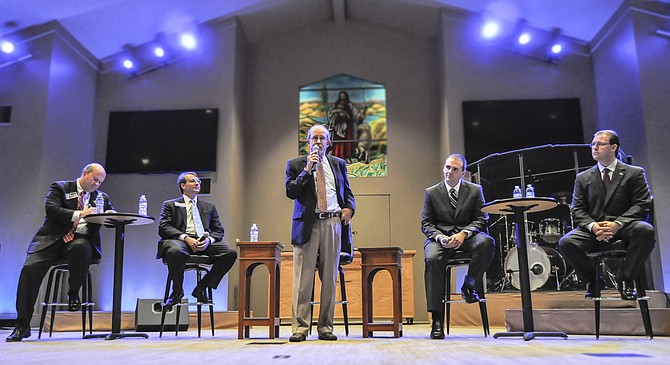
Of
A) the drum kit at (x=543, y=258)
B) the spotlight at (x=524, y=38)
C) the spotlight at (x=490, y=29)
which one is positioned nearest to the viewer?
the drum kit at (x=543, y=258)

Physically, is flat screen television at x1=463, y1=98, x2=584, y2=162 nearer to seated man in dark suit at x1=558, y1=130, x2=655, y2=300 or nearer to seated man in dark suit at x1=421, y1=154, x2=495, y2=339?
seated man in dark suit at x1=421, y1=154, x2=495, y2=339

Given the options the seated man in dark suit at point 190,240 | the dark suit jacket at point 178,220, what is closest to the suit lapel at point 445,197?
the seated man in dark suit at point 190,240

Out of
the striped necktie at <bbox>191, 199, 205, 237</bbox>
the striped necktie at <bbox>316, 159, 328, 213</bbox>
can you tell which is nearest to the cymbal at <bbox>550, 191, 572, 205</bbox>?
the striped necktie at <bbox>316, 159, 328, 213</bbox>

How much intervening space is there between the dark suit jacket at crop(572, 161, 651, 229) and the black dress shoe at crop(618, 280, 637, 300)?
39 cm

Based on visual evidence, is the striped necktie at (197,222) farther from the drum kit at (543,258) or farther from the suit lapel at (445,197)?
the drum kit at (543,258)

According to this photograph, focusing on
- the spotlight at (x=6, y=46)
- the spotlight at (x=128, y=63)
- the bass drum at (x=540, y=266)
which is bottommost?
the bass drum at (x=540, y=266)

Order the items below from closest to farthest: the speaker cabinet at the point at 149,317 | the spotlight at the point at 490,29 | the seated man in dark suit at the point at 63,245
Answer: the seated man in dark suit at the point at 63,245, the speaker cabinet at the point at 149,317, the spotlight at the point at 490,29

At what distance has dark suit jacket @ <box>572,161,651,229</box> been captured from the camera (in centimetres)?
388

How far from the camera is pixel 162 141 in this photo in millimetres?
8406

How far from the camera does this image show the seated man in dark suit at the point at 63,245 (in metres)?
4.23

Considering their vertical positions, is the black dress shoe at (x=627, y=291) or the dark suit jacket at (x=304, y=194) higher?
the dark suit jacket at (x=304, y=194)

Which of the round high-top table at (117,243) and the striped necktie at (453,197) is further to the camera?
the striped necktie at (453,197)

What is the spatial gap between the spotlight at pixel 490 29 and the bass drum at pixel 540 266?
3.24 meters

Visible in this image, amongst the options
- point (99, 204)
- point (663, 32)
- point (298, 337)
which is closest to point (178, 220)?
point (99, 204)
